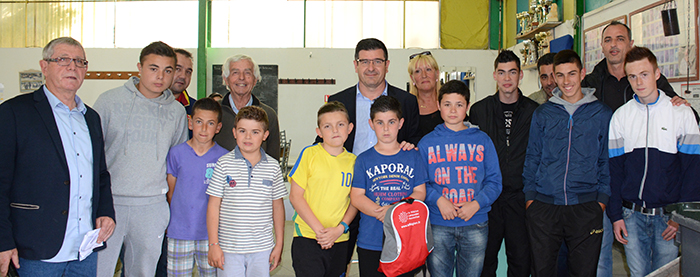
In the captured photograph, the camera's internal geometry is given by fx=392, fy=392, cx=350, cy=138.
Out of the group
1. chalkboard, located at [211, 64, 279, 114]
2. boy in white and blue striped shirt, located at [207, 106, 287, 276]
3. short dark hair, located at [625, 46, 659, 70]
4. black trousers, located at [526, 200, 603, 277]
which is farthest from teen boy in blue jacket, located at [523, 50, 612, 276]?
chalkboard, located at [211, 64, 279, 114]

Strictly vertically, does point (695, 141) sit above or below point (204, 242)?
above

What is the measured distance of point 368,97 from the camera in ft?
8.12

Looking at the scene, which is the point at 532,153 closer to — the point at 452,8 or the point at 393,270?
the point at 393,270

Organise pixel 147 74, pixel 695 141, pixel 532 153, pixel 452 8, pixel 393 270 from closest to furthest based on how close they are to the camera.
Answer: pixel 393 270 → pixel 695 141 → pixel 147 74 → pixel 532 153 → pixel 452 8

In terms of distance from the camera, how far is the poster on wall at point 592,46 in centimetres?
450

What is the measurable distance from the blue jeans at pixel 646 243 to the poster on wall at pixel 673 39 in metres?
2.01

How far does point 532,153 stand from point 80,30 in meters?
9.08

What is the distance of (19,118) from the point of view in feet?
5.33

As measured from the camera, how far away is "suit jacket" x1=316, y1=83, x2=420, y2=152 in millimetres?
2457

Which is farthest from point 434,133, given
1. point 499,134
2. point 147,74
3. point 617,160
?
point 147,74

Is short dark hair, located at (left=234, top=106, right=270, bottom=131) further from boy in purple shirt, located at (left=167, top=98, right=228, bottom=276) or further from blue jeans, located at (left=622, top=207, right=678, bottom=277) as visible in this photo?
blue jeans, located at (left=622, top=207, right=678, bottom=277)

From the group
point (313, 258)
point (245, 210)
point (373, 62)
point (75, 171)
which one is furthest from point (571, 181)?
point (75, 171)

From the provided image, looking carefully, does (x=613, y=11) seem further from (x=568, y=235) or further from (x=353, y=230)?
(x=353, y=230)

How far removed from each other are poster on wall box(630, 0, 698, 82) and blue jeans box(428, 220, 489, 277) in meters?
2.71
